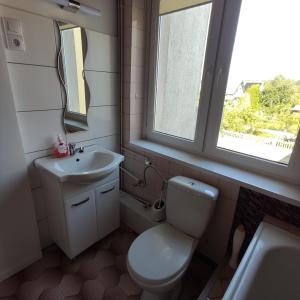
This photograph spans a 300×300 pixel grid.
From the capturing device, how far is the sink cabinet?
1.36m

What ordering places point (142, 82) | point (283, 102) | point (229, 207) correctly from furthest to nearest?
point (142, 82) → point (229, 207) → point (283, 102)

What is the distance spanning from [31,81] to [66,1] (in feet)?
1.81

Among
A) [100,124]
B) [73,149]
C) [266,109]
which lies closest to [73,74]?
[100,124]

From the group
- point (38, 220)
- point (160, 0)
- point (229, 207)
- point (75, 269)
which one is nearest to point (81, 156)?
point (38, 220)

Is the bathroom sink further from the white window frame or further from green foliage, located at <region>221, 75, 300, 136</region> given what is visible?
green foliage, located at <region>221, 75, 300, 136</region>

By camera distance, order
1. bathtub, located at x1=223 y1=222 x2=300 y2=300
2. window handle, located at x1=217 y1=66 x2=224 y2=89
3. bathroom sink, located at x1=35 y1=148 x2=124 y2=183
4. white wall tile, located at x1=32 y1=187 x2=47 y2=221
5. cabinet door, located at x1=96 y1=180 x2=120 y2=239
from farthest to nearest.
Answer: cabinet door, located at x1=96 y1=180 x2=120 y2=239 < white wall tile, located at x1=32 y1=187 x2=47 y2=221 < window handle, located at x1=217 y1=66 x2=224 y2=89 < bathroom sink, located at x1=35 y1=148 x2=124 y2=183 < bathtub, located at x1=223 y1=222 x2=300 y2=300

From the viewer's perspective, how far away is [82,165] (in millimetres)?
1615

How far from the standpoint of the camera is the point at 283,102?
1.21 meters

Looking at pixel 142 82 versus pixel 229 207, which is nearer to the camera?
pixel 229 207

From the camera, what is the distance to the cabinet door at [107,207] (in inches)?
62.6

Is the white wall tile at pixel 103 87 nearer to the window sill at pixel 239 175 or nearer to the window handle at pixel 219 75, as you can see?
the window sill at pixel 239 175

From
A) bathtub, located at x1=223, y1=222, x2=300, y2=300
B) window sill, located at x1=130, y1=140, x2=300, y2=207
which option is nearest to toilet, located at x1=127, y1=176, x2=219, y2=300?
window sill, located at x1=130, y1=140, x2=300, y2=207

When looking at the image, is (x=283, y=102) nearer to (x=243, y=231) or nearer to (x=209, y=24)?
(x=209, y=24)

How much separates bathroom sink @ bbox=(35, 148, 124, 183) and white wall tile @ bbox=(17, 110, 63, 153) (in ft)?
0.38
